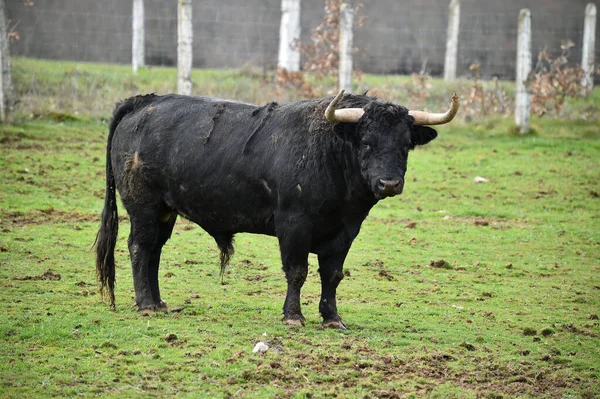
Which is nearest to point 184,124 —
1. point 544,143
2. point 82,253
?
point 82,253

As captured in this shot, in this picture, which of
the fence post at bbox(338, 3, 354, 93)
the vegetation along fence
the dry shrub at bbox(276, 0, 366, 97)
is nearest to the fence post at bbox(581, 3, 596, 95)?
the vegetation along fence

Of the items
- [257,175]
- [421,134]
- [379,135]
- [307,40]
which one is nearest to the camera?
[379,135]

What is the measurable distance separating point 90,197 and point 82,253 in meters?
3.50

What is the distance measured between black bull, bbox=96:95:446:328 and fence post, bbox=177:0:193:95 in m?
8.61

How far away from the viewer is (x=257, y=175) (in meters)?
8.52

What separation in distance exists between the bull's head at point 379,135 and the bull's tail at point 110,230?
2.59m

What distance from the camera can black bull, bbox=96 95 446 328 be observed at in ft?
26.5

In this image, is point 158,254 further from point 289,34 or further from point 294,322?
point 289,34

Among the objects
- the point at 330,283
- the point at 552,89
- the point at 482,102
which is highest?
the point at 552,89

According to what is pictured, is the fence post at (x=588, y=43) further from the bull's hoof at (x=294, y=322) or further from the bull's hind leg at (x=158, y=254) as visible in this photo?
the bull's hoof at (x=294, y=322)

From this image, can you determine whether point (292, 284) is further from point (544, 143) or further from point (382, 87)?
point (382, 87)

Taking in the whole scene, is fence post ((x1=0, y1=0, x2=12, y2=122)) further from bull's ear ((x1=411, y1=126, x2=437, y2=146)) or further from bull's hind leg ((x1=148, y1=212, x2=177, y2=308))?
bull's ear ((x1=411, y1=126, x2=437, y2=146))

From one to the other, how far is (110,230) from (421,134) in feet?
11.1

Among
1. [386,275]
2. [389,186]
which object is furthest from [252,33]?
[389,186]
